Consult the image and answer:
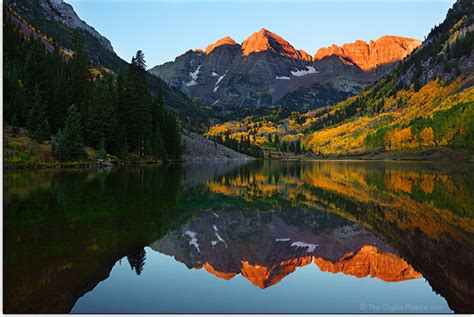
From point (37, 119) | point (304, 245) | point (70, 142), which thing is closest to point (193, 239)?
point (304, 245)

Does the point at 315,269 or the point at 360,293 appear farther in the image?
the point at 315,269

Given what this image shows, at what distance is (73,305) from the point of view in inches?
401

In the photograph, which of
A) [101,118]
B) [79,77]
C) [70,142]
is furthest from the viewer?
[79,77]

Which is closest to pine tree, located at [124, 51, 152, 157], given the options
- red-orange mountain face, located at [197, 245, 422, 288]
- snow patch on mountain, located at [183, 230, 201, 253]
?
snow patch on mountain, located at [183, 230, 201, 253]

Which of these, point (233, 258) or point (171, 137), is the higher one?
point (171, 137)

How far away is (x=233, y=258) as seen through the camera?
15.7m

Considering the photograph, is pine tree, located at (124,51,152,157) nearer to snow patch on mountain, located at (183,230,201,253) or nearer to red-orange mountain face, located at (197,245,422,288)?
snow patch on mountain, located at (183,230,201,253)

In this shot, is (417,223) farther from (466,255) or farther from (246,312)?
(246,312)

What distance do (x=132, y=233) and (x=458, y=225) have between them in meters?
17.0

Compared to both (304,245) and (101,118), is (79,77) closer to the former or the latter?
(101,118)

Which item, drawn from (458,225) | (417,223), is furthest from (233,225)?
(458,225)

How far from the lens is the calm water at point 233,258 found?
1085 centimetres

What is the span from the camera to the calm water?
10.9 meters

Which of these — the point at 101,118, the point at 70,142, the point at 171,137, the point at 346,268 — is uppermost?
the point at 101,118
